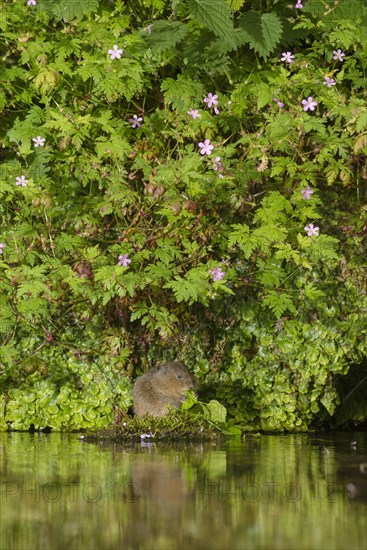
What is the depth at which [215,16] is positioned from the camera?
7.57 metres

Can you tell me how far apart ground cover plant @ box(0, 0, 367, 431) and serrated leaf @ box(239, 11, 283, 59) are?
1 centimetres

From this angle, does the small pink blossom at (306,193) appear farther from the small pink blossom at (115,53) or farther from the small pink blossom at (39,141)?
the small pink blossom at (39,141)

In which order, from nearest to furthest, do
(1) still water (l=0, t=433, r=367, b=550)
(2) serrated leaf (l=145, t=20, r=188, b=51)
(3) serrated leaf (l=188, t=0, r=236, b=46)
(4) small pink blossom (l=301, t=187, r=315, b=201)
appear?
(1) still water (l=0, t=433, r=367, b=550)
(3) serrated leaf (l=188, t=0, r=236, b=46)
(2) serrated leaf (l=145, t=20, r=188, b=51)
(4) small pink blossom (l=301, t=187, r=315, b=201)

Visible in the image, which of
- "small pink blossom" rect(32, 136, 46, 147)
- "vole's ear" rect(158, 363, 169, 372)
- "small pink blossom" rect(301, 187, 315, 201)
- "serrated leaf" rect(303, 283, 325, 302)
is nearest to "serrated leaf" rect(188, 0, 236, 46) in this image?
"small pink blossom" rect(301, 187, 315, 201)

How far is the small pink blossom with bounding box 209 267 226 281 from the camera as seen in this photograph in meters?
7.76

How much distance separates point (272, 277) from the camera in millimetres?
8055

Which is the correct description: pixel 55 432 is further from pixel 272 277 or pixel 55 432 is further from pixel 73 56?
pixel 73 56

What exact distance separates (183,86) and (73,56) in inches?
42.8

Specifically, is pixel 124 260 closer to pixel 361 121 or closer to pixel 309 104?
pixel 309 104

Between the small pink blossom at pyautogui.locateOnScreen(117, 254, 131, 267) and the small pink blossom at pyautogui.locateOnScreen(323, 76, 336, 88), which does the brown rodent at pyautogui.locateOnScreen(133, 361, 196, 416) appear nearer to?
the small pink blossom at pyautogui.locateOnScreen(117, 254, 131, 267)

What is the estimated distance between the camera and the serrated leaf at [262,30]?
25.6 feet

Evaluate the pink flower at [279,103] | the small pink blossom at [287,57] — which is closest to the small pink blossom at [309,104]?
the pink flower at [279,103]

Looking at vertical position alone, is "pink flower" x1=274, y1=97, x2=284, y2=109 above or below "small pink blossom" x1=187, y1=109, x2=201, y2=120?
above

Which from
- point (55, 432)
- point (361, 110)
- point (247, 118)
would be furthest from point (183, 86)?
point (55, 432)
